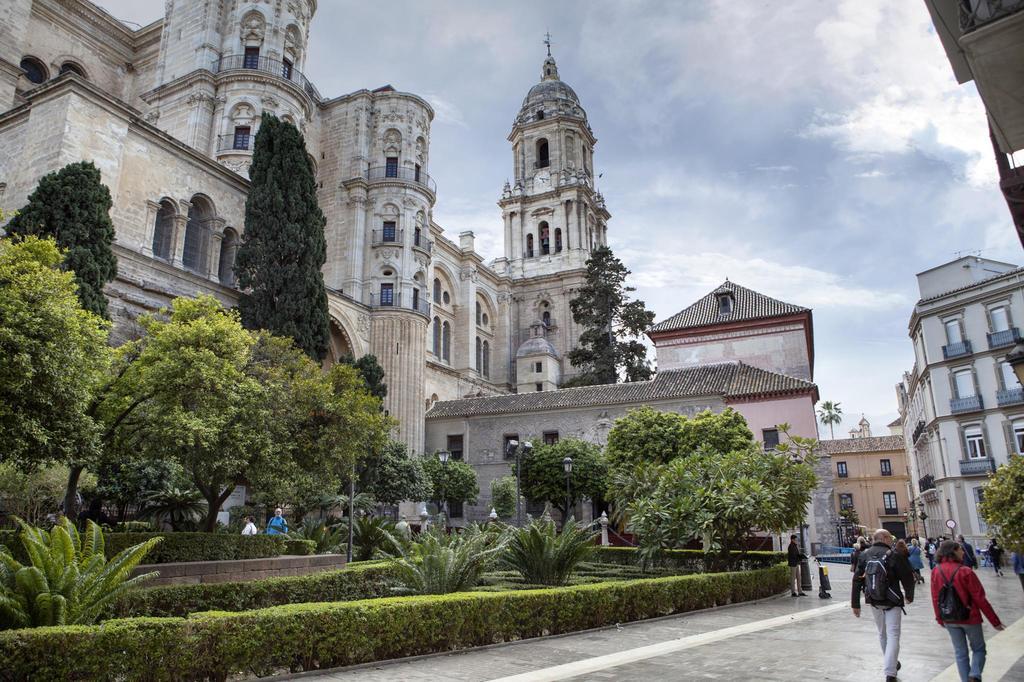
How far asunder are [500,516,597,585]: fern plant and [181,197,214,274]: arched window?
60.1ft

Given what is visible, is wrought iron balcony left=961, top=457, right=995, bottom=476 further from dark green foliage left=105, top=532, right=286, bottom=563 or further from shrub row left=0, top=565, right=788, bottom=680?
dark green foliage left=105, top=532, right=286, bottom=563

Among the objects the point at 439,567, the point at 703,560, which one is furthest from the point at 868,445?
the point at 439,567

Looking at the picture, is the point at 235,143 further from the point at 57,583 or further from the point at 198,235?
the point at 57,583

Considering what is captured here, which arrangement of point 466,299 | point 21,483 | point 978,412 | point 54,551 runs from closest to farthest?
point 54,551
point 21,483
point 978,412
point 466,299

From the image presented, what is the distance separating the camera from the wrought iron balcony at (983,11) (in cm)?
511

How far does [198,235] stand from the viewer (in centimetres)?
2498

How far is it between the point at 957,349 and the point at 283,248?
2750 centimetres

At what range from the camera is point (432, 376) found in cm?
4194

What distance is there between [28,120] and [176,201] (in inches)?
184

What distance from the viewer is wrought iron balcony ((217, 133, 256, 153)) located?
95.8 feet

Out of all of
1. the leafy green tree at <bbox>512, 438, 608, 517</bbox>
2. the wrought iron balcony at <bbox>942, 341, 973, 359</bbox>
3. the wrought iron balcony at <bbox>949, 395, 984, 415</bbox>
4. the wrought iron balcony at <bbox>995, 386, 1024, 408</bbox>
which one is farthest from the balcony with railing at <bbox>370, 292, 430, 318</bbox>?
the wrought iron balcony at <bbox>995, 386, 1024, 408</bbox>

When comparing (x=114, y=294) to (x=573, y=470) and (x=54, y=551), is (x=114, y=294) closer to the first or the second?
(x=54, y=551)

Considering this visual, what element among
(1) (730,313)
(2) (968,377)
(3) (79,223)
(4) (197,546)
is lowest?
(4) (197,546)

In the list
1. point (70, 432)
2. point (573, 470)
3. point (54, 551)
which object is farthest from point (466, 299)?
point (54, 551)
